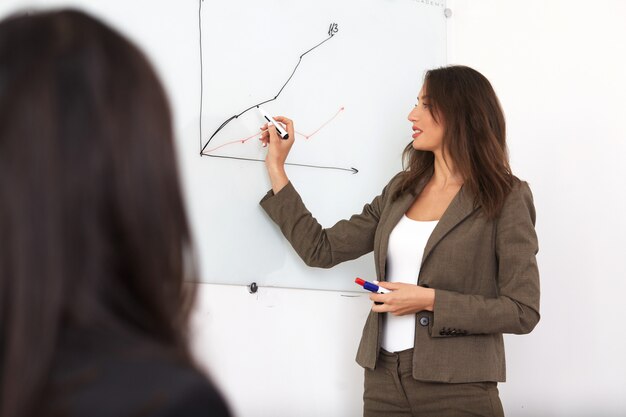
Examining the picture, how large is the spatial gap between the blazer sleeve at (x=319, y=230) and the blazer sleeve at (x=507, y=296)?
34cm

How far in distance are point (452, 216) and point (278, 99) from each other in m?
0.59

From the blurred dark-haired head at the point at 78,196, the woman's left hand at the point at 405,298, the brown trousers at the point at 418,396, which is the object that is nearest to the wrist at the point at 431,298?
the woman's left hand at the point at 405,298

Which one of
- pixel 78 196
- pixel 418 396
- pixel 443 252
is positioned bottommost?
pixel 418 396

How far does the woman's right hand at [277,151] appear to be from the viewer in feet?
6.85

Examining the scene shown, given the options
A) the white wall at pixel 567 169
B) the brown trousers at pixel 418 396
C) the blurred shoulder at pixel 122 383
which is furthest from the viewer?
the white wall at pixel 567 169

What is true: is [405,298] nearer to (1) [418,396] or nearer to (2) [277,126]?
(1) [418,396]

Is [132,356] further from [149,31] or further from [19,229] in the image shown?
[149,31]

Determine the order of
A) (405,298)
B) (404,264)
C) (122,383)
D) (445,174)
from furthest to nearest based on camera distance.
A: (445,174) < (404,264) < (405,298) < (122,383)

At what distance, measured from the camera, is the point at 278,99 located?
2.17m

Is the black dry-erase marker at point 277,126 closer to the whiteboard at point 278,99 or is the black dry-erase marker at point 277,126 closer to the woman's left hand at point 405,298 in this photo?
the whiteboard at point 278,99

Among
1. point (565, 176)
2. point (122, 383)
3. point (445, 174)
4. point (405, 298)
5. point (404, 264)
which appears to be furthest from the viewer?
point (565, 176)

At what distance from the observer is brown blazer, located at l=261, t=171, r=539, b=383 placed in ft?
6.23

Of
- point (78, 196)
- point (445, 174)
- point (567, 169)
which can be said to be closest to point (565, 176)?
point (567, 169)

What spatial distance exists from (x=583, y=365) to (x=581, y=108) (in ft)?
2.99
